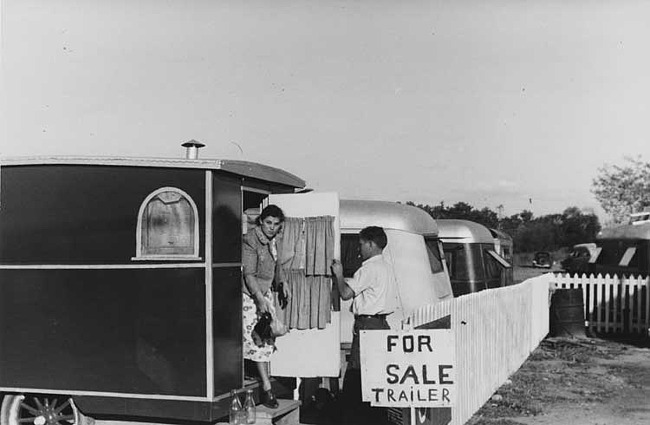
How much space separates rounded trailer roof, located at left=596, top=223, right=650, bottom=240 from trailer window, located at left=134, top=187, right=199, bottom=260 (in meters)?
13.8

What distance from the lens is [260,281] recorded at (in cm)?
743

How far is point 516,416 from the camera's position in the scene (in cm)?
916

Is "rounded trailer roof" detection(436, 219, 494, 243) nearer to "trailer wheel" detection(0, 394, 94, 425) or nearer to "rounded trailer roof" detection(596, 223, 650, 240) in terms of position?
"rounded trailer roof" detection(596, 223, 650, 240)

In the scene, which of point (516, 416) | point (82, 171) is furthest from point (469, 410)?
point (82, 171)

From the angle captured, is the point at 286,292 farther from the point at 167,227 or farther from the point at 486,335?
the point at 486,335

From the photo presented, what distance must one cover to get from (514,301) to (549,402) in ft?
7.94

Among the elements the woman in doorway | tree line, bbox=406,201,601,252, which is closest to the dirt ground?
the woman in doorway

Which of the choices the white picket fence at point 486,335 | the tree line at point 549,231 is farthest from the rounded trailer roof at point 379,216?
the tree line at point 549,231

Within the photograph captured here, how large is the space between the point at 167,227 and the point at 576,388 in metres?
6.87

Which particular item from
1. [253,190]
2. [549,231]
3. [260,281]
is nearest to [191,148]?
[253,190]

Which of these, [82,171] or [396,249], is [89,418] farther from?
[396,249]

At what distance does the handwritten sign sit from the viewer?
6316mm

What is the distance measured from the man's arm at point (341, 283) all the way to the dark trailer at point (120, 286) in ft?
3.09

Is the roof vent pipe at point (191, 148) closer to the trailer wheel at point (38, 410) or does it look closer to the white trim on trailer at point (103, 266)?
the white trim on trailer at point (103, 266)
